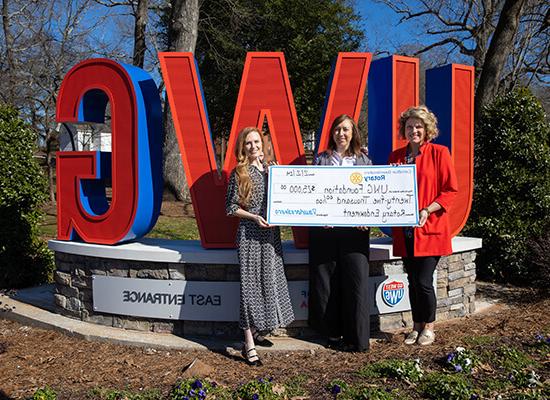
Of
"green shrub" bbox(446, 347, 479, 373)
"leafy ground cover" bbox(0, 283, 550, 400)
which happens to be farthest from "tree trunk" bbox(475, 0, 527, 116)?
"green shrub" bbox(446, 347, 479, 373)

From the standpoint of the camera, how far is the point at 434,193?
404 centimetres

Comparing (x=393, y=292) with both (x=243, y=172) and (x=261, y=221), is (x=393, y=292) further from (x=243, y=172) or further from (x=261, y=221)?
(x=243, y=172)

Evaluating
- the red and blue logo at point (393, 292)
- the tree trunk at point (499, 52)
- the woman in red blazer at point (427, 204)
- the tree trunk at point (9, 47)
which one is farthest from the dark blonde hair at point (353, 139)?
the tree trunk at point (9, 47)

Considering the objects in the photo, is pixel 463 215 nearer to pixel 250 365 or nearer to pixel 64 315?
pixel 250 365

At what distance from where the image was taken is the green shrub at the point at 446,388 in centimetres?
317

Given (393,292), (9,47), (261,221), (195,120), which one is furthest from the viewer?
(9,47)

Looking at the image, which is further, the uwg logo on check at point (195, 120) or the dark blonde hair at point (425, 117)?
the uwg logo on check at point (195, 120)

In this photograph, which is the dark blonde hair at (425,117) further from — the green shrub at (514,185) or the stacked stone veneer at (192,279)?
the green shrub at (514,185)

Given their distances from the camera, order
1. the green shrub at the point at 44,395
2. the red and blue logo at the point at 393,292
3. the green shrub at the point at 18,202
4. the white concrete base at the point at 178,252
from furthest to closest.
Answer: the green shrub at the point at 18,202, the red and blue logo at the point at 393,292, the white concrete base at the point at 178,252, the green shrub at the point at 44,395

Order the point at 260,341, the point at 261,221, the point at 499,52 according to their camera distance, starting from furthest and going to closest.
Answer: the point at 499,52
the point at 260,341
the point at 261,221

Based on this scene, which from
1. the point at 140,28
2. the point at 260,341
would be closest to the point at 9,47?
the point at 140,28

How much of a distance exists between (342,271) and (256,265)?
707mm

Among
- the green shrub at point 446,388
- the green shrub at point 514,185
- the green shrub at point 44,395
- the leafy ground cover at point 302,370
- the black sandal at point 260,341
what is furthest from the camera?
the green shrub at point 514,185

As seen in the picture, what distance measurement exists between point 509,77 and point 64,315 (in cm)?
1532
